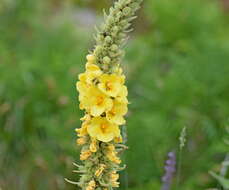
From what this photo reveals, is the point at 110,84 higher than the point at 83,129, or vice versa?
the point at 110,84

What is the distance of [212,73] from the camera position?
15.9 feet

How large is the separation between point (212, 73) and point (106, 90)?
2.91 m

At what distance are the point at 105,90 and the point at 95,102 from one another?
68 mm

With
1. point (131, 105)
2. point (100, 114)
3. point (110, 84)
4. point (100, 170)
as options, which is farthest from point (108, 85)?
point (131, 105)

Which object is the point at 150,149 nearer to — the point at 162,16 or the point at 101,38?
the point at 101,38

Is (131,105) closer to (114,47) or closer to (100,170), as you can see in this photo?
(100,170)

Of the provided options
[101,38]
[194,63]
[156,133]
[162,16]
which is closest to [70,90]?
[156,133]

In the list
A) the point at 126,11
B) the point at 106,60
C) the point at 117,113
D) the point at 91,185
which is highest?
the point at 126,11

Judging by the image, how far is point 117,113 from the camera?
2139mm

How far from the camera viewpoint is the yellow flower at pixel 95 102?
209 cm

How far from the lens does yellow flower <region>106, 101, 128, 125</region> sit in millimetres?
2125

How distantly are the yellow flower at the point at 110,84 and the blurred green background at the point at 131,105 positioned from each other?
1526mm

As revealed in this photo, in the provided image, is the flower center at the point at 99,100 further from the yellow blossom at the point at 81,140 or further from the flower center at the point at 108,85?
the yellow blossom at the point at 81,140

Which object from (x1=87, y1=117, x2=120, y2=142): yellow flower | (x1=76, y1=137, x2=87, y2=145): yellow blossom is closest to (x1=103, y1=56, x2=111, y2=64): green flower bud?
(x1=87, y1=117, x2=120, y2=142): yellow flower
